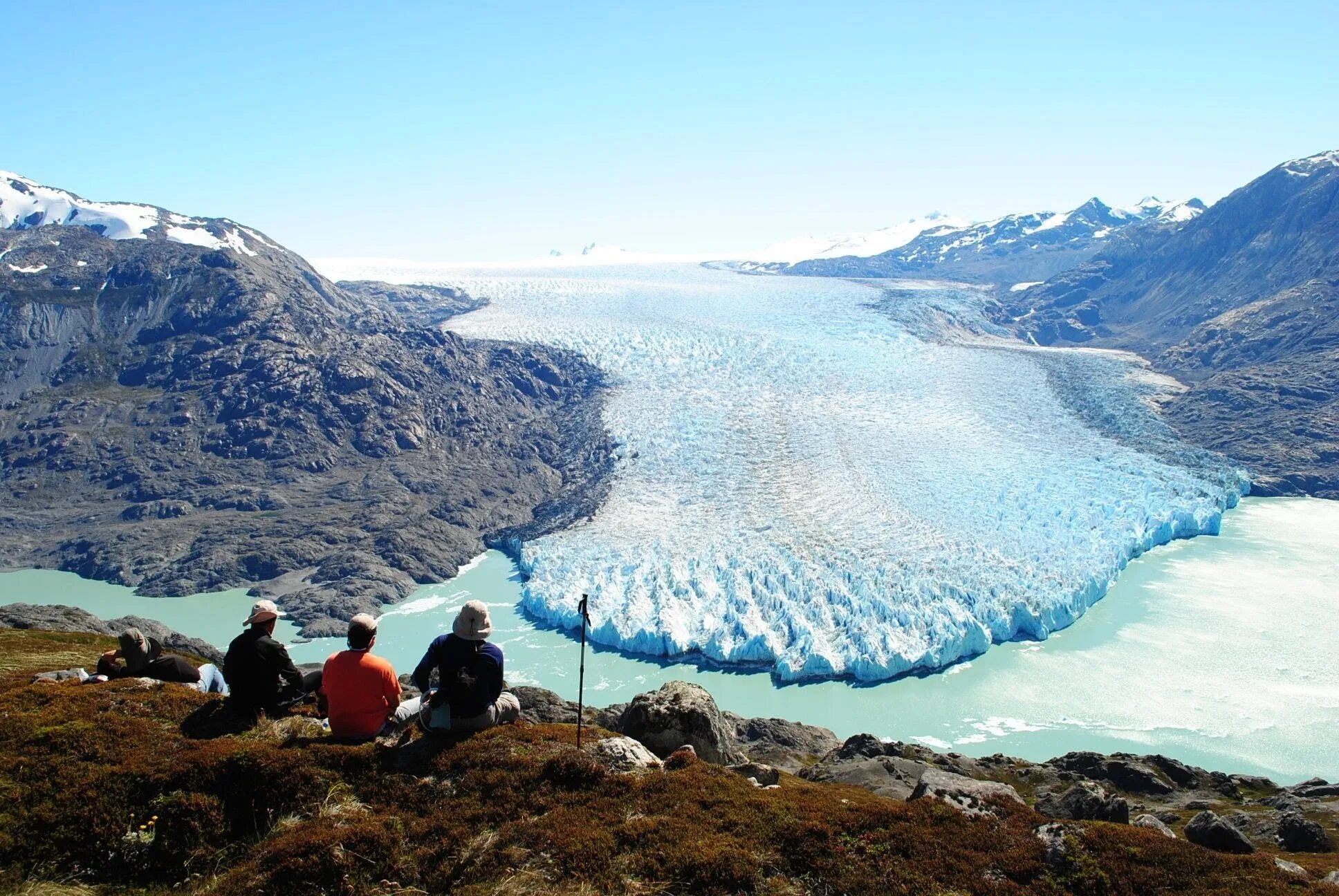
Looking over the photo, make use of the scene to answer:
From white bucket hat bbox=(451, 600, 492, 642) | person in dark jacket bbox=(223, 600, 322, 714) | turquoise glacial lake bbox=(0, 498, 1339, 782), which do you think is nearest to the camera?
white bucket hat bbox=(451, 600, 492, 642)

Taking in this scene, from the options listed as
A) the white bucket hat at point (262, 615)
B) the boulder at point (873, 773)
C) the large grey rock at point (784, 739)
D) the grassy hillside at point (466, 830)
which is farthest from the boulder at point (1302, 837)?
the white bucket hat at point (262, 615)

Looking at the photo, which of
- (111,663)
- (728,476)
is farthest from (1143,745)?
(111,663)

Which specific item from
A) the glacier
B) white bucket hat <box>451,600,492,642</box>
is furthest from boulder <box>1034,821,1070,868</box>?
the glacier

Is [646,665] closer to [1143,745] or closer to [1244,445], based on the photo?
A: [1143,745]

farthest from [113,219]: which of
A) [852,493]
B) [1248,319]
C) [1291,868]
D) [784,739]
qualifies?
[1248,319]

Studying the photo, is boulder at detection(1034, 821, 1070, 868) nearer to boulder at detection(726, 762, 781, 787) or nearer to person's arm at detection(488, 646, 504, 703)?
boulder at detection(726, 762, 781, 787)

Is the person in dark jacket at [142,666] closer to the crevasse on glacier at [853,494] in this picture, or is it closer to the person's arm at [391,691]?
the person's arm at [391,691]

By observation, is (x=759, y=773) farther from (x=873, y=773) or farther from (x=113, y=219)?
(x=113, y=219)
